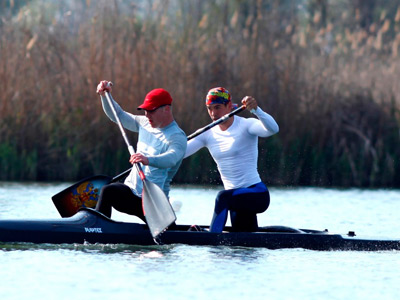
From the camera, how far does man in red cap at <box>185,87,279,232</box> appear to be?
8891 millimetres

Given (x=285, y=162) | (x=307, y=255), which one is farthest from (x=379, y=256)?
(x=285, y=162)

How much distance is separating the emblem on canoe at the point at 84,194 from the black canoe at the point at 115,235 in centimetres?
40

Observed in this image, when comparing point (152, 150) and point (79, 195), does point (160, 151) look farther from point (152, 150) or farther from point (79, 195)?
point (79, 195)

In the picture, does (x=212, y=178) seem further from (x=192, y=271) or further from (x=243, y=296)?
(x=243, y=296)

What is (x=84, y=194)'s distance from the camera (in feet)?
31.0

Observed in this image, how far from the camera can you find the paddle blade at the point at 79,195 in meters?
9.39

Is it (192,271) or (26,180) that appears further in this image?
(26,180)

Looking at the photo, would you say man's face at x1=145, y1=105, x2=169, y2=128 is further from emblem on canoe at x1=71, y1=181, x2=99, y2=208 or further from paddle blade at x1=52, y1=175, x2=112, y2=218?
emblem on canoe at x1=71, y1=181, x2=99, y2=208

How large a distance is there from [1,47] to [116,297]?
851 centimetres

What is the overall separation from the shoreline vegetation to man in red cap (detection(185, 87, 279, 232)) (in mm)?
5585

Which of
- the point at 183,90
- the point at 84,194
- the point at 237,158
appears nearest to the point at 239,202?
the point at 237,158

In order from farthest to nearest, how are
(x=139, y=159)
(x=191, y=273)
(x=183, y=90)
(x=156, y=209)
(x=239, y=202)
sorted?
(x=183, y=90), (x=239, y=202), (x=156, y=209), (x=139, y=159), (x=191, y=273)

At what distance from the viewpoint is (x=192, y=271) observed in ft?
26.1

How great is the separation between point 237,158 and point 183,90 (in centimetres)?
599
